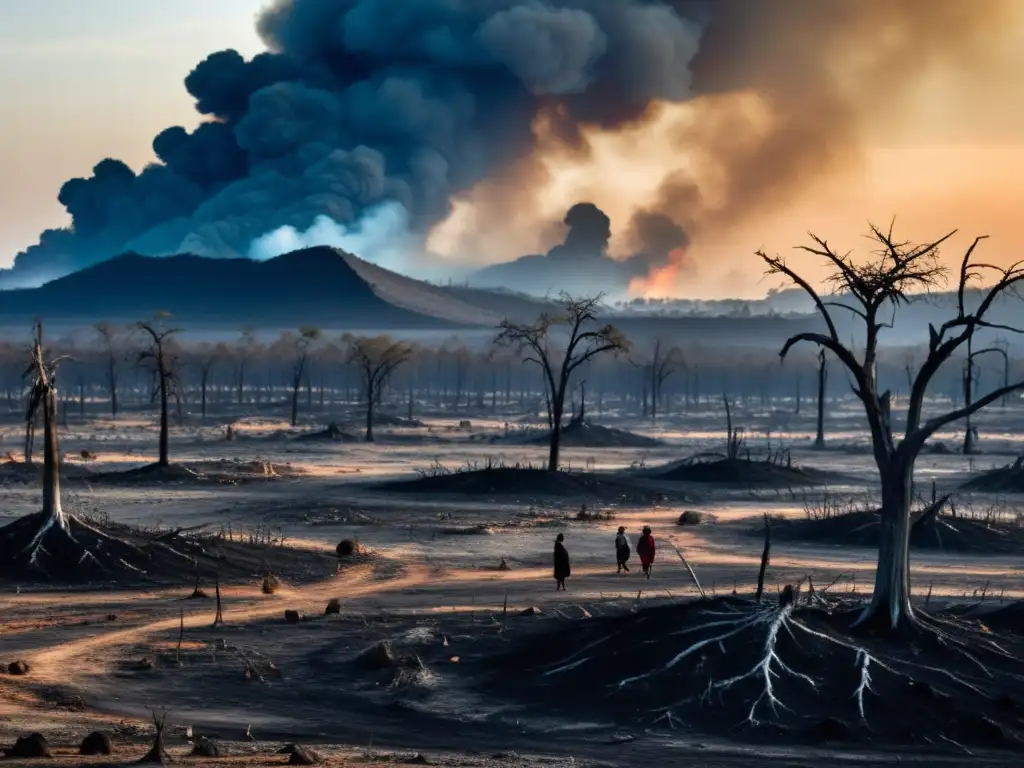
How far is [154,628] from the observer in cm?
3403

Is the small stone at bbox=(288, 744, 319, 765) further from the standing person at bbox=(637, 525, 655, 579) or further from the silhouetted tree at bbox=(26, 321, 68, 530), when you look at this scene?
the silhouetted tree at bbox=(26, 321, 68, 530)

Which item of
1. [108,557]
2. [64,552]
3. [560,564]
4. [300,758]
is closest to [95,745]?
[300,758]

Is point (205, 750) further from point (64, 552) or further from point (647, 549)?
point (64, 552)

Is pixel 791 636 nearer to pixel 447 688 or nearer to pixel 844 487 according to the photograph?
pixel 447 688

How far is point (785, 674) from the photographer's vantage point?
2712 centimetres

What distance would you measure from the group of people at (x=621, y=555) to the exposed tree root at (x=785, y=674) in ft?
29.8

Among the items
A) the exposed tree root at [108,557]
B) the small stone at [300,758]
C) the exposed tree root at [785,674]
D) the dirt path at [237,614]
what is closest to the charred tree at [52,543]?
the exposed tree root at [108,557]

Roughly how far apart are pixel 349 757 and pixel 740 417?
492 feet

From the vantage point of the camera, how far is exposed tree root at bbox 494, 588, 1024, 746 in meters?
25.8

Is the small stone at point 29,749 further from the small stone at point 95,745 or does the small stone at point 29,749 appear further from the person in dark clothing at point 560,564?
the person in dark clothing at point 560,564

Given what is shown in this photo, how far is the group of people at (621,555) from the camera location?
3988cm

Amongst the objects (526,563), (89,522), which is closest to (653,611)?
(526,563)

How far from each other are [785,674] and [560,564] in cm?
1322

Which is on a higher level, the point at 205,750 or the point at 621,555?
the point at 621,555
